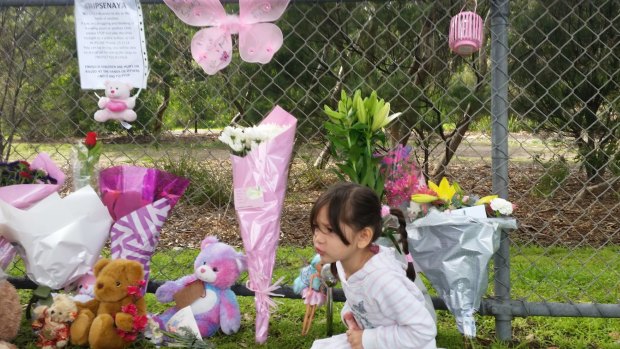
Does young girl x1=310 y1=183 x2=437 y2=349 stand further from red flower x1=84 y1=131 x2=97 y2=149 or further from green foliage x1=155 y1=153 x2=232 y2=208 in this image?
green foliage x1=155 y1=153 x2=232 y2=208

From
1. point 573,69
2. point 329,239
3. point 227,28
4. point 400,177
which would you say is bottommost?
point 329,239

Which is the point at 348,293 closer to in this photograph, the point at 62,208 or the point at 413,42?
the point at 62,208

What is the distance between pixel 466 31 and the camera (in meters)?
2.60

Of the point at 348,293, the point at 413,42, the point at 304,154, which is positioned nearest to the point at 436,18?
the point at 413,42

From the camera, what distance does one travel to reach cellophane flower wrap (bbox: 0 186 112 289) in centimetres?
271

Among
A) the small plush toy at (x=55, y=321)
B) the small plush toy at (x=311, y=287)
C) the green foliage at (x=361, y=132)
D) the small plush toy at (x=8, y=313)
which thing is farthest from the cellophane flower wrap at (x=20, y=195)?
the green foliage at (x=361, y=132)

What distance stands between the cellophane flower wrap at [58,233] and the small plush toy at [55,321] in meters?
0.09

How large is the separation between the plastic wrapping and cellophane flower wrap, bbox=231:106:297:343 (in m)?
0.62

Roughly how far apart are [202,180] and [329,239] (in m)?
4.75

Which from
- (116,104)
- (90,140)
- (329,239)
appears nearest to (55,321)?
(90,140)

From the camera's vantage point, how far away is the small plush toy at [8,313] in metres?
2.71

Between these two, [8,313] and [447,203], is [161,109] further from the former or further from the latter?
[447,203]

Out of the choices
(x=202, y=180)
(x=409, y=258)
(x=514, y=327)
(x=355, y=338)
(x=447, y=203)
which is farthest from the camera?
(x=202, y=180)

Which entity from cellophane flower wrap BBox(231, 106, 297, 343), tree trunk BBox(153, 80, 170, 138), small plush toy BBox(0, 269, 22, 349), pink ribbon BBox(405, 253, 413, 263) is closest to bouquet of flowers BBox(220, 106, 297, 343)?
cellophane flower wrap BBox(231, 106, 297, 343)
